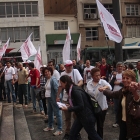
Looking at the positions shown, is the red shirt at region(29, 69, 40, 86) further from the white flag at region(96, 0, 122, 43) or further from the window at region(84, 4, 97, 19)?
the window at region(84, 4, 97, 19)

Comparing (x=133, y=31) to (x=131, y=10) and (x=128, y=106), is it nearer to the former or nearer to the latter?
(x=131, y=10)

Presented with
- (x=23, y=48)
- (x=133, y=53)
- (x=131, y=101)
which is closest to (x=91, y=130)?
(x=131, y=101)

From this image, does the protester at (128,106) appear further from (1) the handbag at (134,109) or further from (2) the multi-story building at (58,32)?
(2) the multi-story building at (58,32)

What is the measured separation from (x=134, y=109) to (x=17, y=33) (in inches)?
1251

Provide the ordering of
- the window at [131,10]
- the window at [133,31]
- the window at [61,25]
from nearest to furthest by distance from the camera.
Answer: the window at [61,25], the window at [133,31], the window at [131,10]

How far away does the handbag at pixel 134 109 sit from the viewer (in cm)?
327

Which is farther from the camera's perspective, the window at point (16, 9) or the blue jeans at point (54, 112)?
the window at point (16, 9)

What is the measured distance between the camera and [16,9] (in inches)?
1315

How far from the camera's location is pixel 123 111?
365cm

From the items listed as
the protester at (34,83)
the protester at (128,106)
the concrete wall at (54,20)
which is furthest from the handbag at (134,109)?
the concrete wall at (54,20)

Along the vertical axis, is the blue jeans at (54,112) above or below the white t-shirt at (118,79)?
below

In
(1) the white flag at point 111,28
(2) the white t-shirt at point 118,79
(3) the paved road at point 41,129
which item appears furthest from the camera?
(1) the white flag at point 111,28

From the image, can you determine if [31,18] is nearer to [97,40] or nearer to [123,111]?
[97,40]

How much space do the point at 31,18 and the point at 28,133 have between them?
28.9 m
